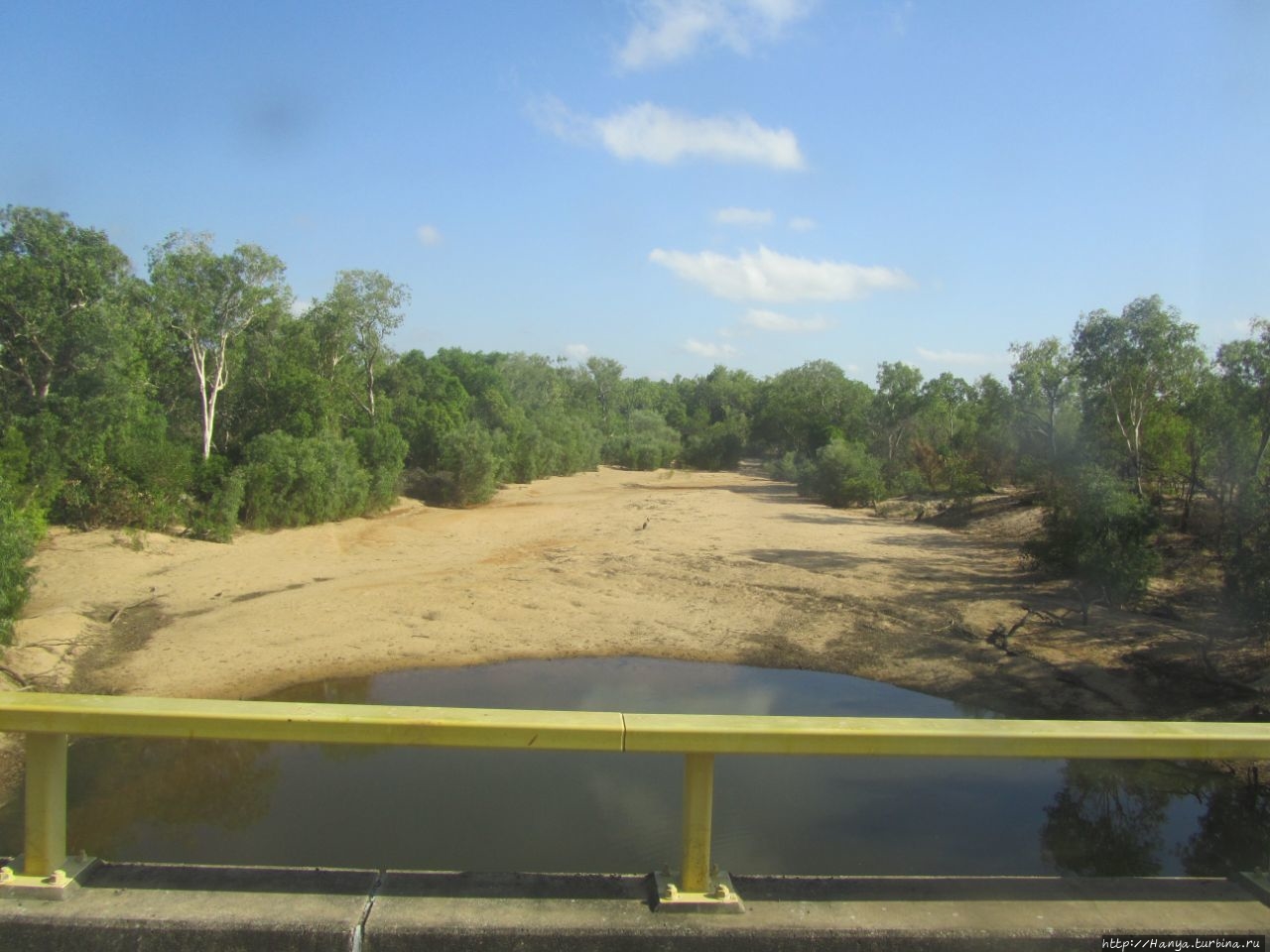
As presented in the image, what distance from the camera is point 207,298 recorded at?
993 inches

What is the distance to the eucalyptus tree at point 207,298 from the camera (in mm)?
24688

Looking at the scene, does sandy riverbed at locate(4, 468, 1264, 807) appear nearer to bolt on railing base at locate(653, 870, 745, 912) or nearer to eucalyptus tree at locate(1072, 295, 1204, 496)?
eucalyptus tree at locate(1072, 295, 1204, 496)

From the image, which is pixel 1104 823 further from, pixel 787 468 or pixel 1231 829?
pixel 787 468

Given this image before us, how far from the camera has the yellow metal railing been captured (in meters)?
2.88

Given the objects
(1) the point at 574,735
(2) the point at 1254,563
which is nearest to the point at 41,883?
(1) the point at 574,735

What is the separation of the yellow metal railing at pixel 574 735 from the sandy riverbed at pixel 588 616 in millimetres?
7801

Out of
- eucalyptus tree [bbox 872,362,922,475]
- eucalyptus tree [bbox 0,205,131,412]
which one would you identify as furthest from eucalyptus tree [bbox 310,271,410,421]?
eucalyptus tree [bbox 872,362,922,475]

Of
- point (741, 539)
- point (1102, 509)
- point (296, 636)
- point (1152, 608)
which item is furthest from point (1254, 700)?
point (741, 539)

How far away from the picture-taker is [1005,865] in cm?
655

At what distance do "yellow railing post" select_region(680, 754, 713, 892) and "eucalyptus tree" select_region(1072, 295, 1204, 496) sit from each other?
20544 millimetres

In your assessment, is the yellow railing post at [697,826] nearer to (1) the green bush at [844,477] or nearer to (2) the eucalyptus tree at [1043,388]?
(2) the eucalyptus tree at [1043,388]

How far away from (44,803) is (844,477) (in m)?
37.2

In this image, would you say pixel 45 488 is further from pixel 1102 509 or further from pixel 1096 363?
pixel 1096 363

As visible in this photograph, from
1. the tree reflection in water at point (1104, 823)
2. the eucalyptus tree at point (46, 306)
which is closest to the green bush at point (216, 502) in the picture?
the eucalyptus tree at point (46, 306)
